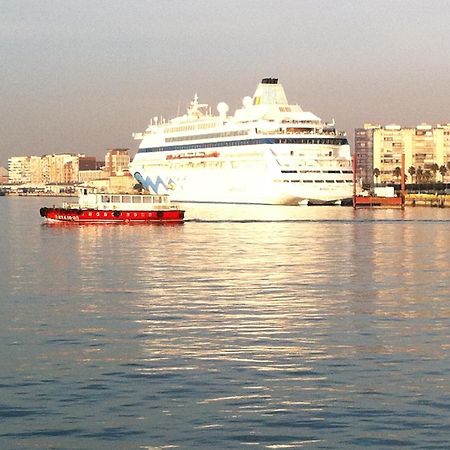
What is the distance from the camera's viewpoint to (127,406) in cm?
1952

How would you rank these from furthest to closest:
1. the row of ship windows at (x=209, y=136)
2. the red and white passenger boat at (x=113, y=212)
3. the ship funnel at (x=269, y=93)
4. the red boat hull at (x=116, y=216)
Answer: the ship funnel at (x=269, y=93) → the row of ship windows at (x=209, y=136) → the red and white passenger boat at (x=113, y=212) → the red boat hull at (x=116, y=216)

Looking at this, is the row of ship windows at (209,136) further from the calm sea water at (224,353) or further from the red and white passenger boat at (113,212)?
the calm sea water at (224,353)

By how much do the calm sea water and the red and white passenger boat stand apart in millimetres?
40943

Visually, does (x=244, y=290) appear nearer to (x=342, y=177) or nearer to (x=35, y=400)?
(x=35, y=400)

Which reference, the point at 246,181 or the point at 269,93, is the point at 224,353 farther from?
the point at 269,93

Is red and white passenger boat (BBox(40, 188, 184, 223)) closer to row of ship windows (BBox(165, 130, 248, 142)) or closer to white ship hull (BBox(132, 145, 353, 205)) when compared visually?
white ship hull (BBox(132, 145, 353, 205))

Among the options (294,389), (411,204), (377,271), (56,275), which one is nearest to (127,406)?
(294,389)

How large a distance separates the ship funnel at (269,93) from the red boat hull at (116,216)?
59.0 metres

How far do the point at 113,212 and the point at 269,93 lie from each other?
61.8 metres

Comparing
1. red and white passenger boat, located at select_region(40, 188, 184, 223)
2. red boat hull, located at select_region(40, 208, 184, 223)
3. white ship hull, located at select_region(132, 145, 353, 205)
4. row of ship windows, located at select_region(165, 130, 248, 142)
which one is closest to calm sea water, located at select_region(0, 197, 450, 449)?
red boat hull, located at select_region(40, 208, 184, 223)

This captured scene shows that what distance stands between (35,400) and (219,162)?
414 ft

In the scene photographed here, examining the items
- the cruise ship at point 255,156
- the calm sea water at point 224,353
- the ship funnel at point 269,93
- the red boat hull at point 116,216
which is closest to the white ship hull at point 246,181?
the cruise ship at point 255,156

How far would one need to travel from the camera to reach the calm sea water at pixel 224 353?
18047 mm

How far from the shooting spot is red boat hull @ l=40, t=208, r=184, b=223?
303ft
